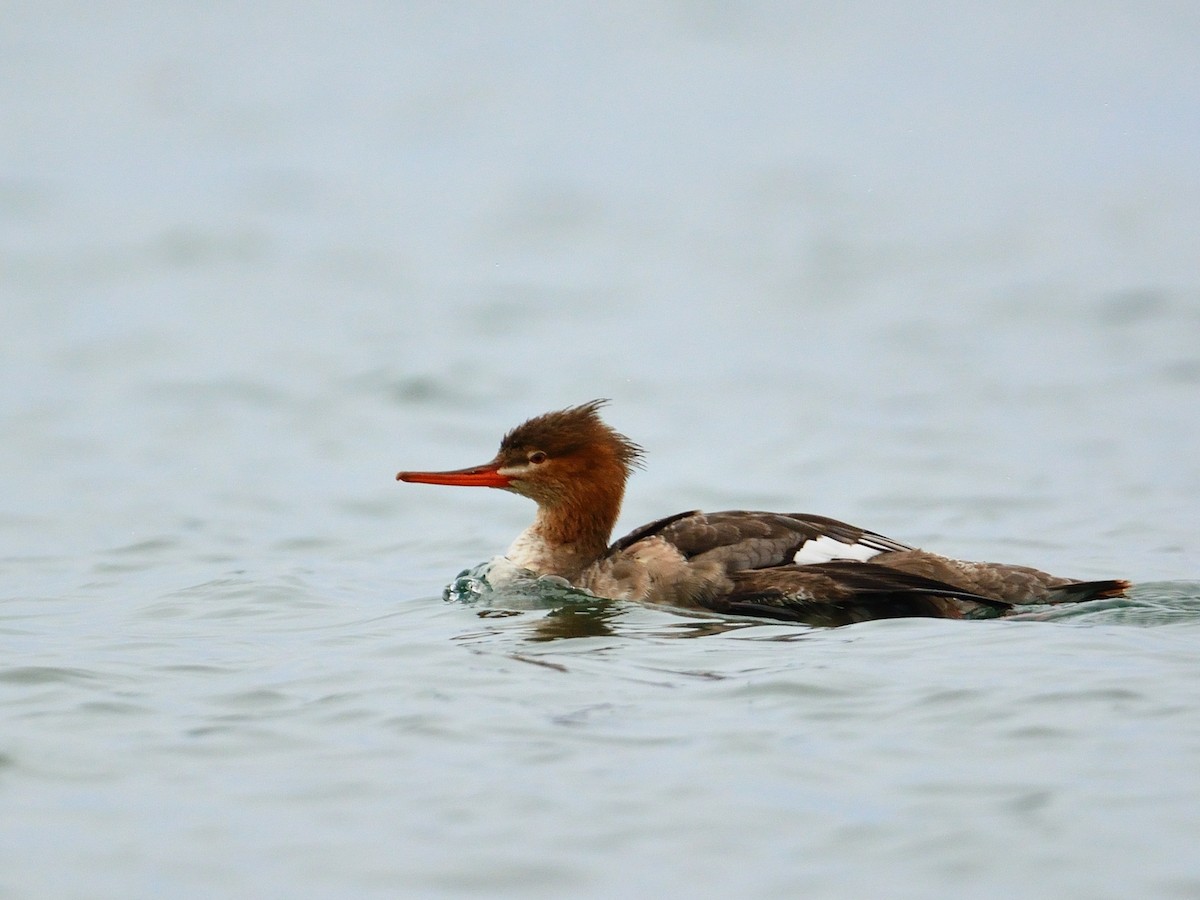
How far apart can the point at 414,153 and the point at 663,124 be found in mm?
3454

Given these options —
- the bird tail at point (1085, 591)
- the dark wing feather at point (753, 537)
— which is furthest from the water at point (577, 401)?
the dark wing feather at point (753, 537)

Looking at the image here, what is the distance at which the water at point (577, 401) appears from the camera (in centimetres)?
494

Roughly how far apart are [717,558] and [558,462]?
50.4 inches

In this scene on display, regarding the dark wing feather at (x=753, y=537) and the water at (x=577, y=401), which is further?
the dark wing feather at (x=753, y=537)

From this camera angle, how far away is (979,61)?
25.6 metres

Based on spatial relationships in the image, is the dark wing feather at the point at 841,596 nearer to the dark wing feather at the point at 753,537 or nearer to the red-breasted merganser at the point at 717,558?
the red-breasted merganser at the point at 717,558

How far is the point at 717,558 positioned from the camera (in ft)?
26.3

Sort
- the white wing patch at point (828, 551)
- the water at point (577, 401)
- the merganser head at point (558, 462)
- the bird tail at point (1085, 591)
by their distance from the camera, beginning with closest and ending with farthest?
1. the water at point (577, 401)
2. the bird tail at point (1085, 591)
3. the white wing patch at point (828, 551)
4. the merganser head at point (558, 462)

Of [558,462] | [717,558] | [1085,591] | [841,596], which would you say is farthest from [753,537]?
[1085,591]

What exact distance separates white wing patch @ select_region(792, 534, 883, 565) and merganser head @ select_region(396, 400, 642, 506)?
4.38ft

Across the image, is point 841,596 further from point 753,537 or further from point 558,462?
point 558,462

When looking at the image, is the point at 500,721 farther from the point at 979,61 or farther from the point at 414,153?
the point at 979,61

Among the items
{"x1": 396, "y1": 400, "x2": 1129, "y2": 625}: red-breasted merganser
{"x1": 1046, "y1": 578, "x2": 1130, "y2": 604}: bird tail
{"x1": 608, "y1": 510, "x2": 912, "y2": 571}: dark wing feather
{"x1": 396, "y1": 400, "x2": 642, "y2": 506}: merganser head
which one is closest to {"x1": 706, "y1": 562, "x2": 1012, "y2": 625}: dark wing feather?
{"x1": 396, "y1": 400, "x2": 1129, "y2": 625}: red-breasted merganser

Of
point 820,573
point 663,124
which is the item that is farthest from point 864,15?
point 820,573
